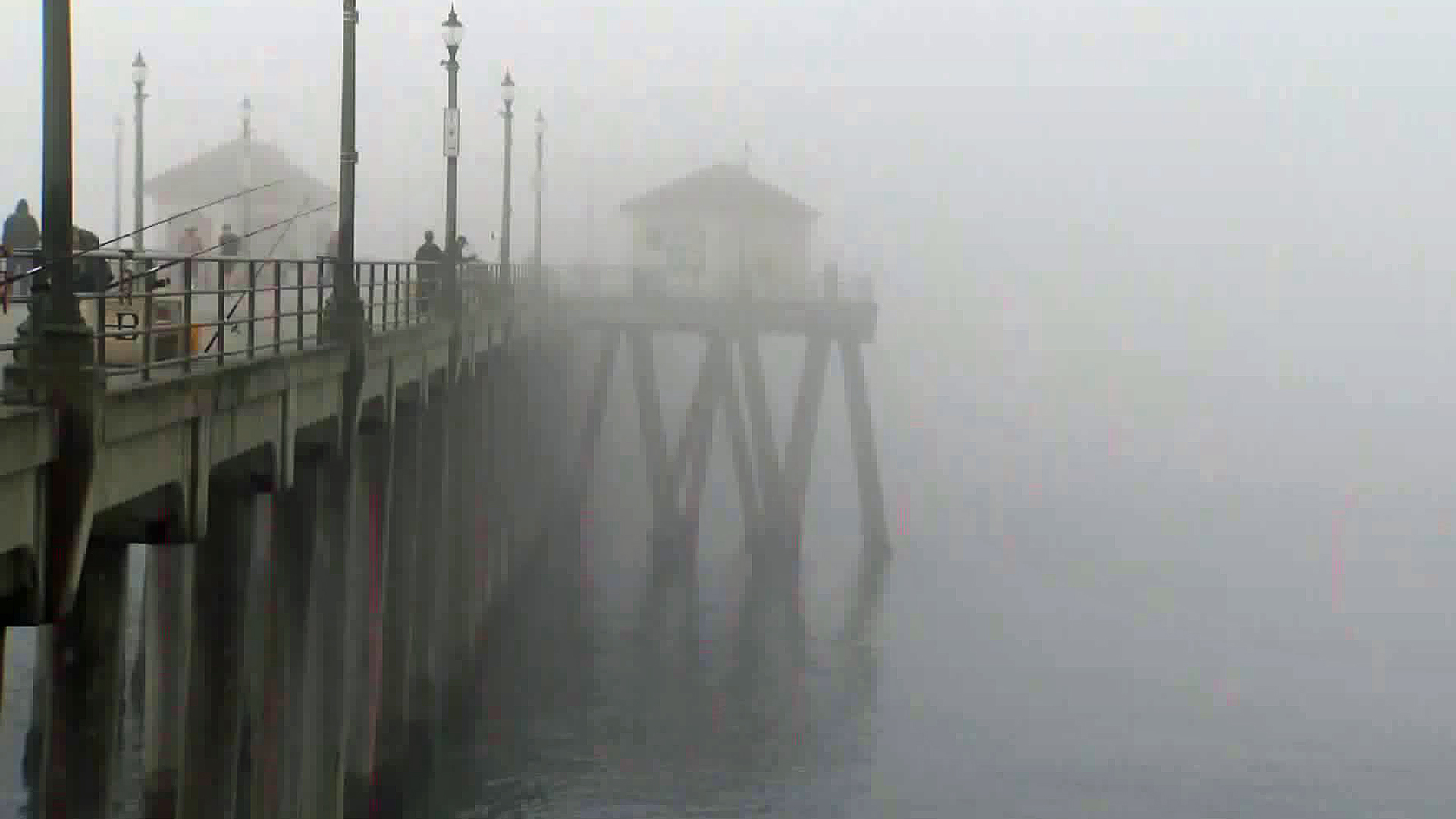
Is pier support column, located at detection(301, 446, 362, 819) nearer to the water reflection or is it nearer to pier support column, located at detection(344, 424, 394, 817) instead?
Result: pier support column, located at detection(344, 424, 394, 817)

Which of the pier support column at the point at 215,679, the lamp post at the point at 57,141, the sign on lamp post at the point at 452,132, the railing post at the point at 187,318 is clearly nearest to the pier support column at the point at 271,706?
the pier support column at the point at 215,679

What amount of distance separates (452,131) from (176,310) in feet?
33.3

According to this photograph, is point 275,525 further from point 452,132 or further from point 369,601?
point 452,132

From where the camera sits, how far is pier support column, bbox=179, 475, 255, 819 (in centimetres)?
1447

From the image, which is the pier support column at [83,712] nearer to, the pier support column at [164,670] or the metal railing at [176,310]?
the metal railing at [176,310]

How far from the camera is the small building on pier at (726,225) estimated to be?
6041cm

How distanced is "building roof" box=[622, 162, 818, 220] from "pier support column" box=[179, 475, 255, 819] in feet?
153

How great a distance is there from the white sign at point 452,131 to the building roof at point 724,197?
31.7 m

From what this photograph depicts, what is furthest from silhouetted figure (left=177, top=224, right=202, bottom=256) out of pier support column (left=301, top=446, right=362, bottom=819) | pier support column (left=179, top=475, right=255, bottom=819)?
pier support column (left=179, top=475, right=255, bottom=819)

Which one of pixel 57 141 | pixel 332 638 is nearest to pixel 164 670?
pixel 332 638

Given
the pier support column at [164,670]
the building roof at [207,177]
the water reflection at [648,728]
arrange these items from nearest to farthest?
the pier support column at [164,670]
the water reflection at [648,728]
the building roof at [207,177]

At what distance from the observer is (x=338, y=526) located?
1884 cm

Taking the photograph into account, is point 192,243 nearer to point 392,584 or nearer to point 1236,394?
point 392,584

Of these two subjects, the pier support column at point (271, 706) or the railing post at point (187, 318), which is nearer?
the railing post at point (187, 318)
